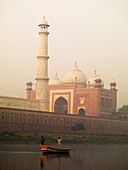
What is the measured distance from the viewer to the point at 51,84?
55.7 metres

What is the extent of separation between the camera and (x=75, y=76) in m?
54.2

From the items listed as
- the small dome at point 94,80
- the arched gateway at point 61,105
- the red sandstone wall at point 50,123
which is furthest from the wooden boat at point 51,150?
the arched gateway at point 61,105

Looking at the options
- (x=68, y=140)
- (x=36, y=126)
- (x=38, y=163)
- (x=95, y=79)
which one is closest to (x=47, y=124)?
(x=36, y=126)

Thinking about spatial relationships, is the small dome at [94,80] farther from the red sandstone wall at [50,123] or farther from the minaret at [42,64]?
the minaret at [42,64]

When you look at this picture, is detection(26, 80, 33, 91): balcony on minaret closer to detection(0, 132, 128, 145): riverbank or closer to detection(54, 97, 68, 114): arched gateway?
detection(54, 97, 68, 114): arched gateway

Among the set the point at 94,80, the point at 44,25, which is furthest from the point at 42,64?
the point at 94,80

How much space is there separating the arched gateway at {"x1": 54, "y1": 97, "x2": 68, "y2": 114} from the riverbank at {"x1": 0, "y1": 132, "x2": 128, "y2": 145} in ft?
31.6

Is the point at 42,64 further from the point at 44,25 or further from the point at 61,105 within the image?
the point at 61,105

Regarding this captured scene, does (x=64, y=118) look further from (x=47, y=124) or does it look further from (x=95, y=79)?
(x=95, y=79)

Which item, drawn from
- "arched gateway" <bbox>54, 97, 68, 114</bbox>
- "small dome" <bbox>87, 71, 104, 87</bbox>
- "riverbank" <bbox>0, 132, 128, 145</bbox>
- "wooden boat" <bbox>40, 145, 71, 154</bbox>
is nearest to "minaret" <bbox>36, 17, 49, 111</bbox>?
"riverbank" <bbox>0, 132, 128, 145</bbox>

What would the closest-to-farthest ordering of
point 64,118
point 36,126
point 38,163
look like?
point 38,163, point 36,126, point 64,118

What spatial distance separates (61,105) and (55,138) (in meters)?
17.4

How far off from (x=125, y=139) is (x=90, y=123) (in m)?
3.38

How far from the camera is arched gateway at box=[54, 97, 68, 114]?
54.7m
